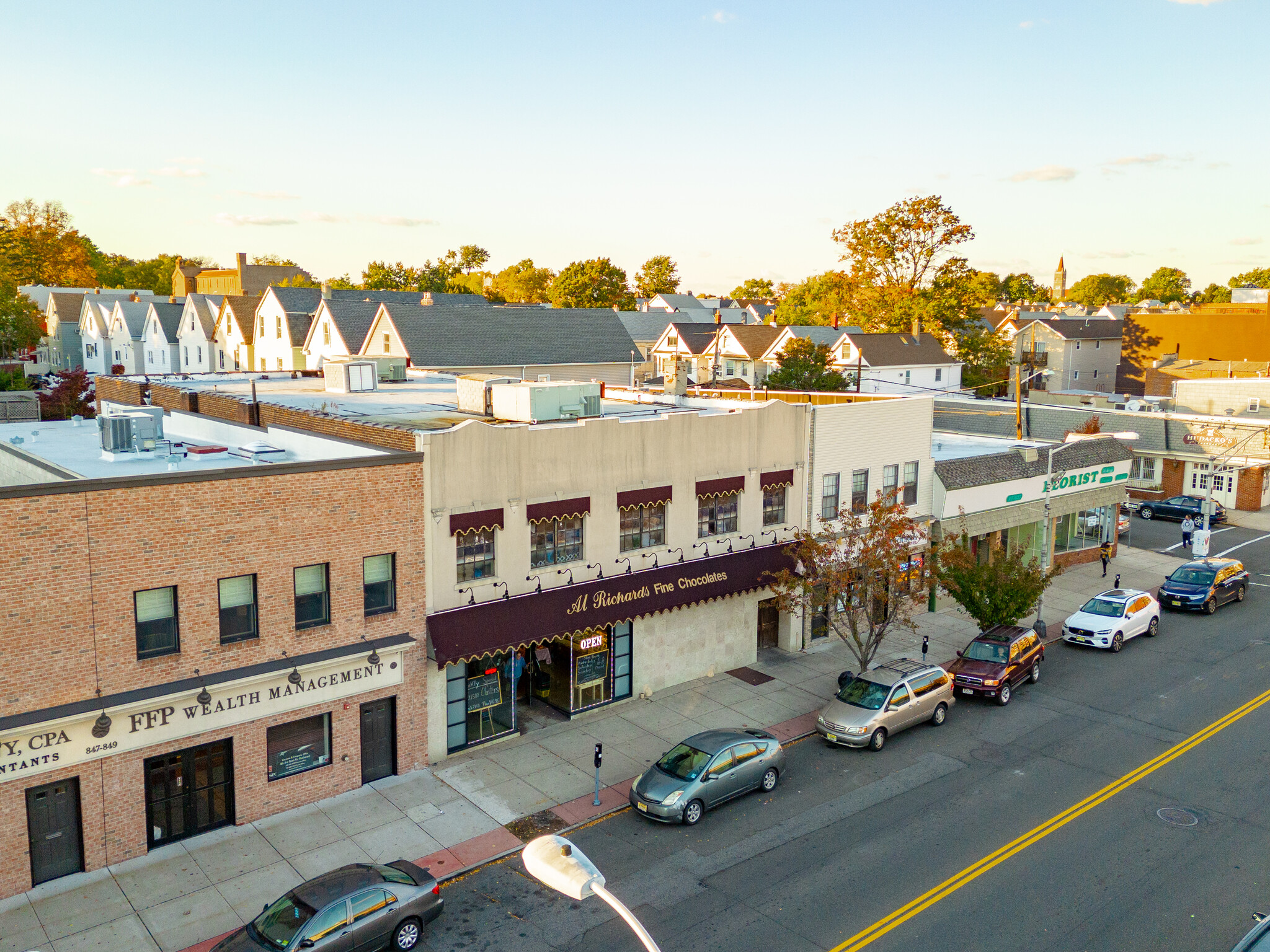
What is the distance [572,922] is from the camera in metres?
16.1

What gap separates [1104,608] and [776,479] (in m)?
13.4

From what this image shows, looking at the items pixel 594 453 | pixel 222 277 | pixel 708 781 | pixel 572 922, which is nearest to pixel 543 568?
pixel 594 453

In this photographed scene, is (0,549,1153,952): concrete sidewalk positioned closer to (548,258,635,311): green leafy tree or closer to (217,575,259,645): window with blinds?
(217,575,259,645): window with blinds

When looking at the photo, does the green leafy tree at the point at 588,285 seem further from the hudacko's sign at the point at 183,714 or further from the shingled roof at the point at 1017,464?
the hudacko's sign at the point at 183,714

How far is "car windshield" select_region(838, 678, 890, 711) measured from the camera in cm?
2366

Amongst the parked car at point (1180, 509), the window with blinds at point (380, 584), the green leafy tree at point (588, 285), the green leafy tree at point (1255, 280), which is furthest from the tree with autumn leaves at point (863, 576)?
the green leafy tree at point (1255, 280)

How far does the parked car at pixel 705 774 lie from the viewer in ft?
63.5

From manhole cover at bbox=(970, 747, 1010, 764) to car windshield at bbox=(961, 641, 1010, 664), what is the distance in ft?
13.4

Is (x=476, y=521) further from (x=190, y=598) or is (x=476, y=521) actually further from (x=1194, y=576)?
(x=1194, y=576)

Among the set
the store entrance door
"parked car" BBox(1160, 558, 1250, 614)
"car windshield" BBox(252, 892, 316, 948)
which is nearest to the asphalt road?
"car windshield" BBox(252, 892, 316, 948)

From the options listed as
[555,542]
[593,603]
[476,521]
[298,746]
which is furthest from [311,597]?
[593,603]

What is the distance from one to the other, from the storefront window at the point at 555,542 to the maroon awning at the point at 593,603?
861 mm

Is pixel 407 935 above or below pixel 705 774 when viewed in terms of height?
below

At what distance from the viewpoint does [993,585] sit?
28.6 m
